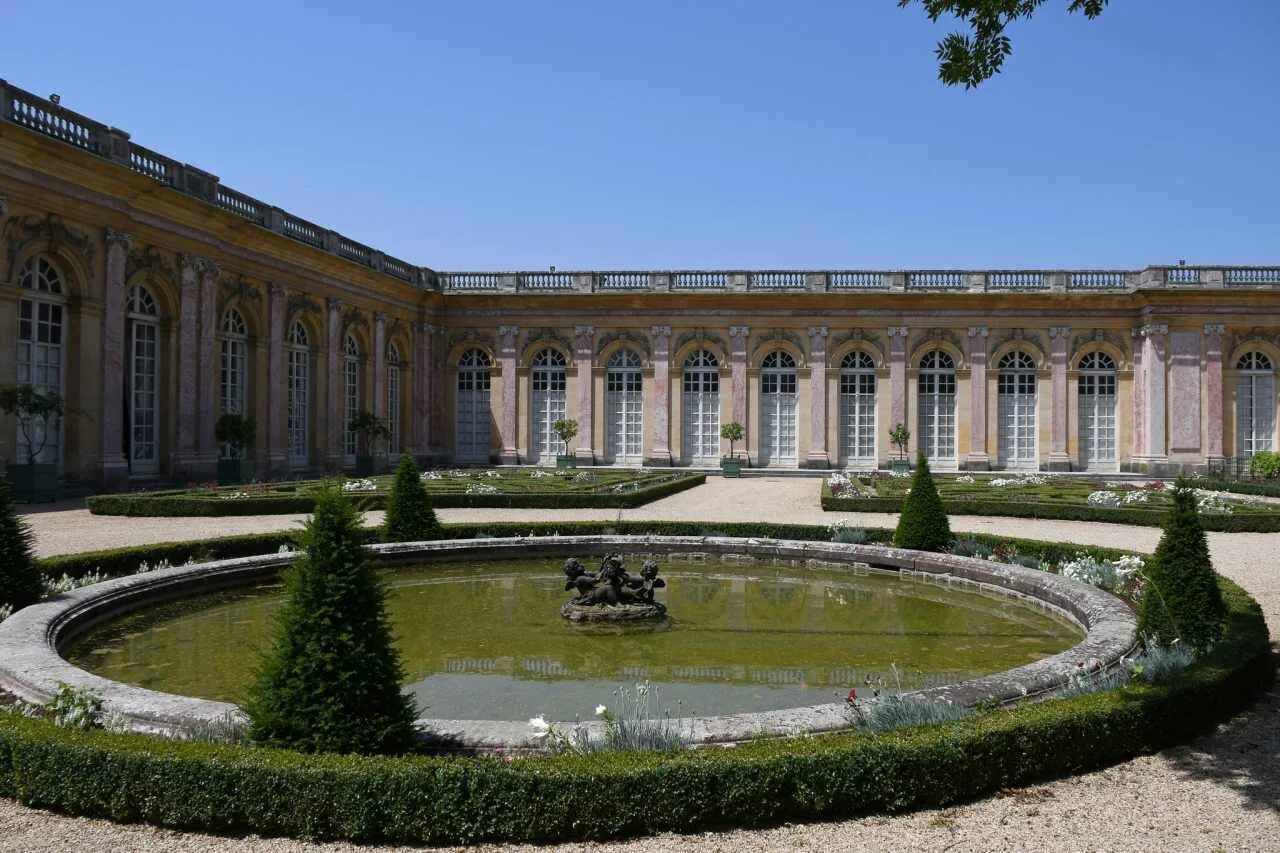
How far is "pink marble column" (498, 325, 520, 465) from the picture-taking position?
102ft

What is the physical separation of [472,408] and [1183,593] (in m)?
27.3

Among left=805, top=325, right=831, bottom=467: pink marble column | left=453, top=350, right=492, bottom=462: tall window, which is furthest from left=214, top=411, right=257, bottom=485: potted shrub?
left=805, top=325, right=831, bottom=467: pink marble column

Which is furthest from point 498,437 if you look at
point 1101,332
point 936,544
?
point 936,544

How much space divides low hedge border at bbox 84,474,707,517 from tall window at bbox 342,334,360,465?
409 inches

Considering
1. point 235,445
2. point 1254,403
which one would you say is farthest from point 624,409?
point 1254,403

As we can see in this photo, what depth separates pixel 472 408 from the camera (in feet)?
104

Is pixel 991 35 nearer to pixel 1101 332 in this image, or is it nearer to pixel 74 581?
pixel 74 581

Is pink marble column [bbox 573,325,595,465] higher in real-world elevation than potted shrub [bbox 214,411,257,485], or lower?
higher

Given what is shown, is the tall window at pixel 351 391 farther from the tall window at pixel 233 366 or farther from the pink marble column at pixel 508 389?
the pink marble column at pixel 508 389

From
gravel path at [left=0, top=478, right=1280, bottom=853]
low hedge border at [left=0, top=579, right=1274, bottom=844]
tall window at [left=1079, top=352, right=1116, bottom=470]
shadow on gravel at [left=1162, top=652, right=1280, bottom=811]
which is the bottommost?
gravel path at [left=0, top=478, right=1280, bottom=853]

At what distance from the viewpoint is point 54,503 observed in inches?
633

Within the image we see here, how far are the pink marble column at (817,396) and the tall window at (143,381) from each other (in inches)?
723

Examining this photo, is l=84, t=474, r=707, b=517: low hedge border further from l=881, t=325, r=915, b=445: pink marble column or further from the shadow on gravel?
l=881, t=325, r=915, b=445: pink marble column

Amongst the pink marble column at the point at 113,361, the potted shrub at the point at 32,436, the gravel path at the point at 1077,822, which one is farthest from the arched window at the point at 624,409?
the gravel path at the point at 1077,822
